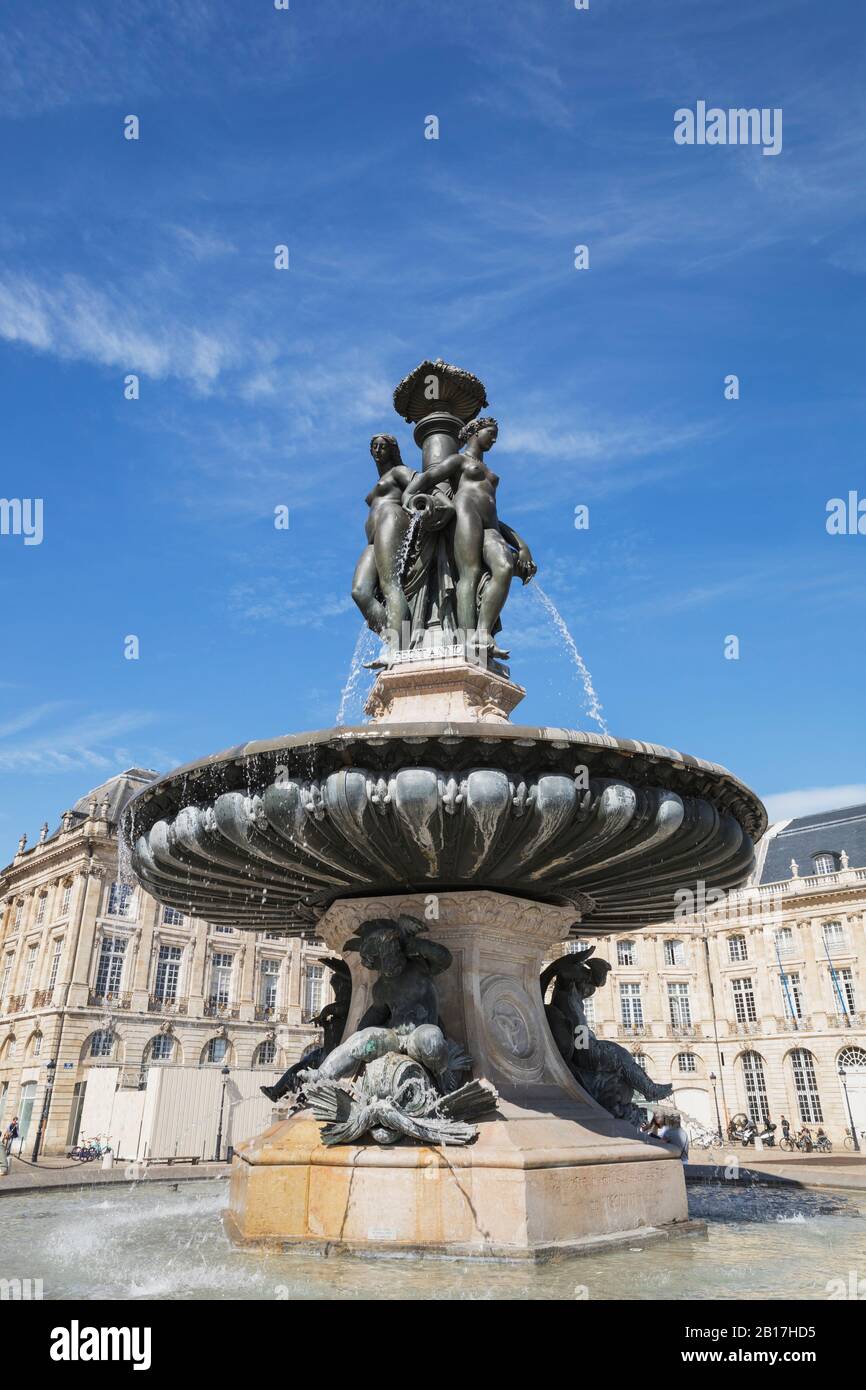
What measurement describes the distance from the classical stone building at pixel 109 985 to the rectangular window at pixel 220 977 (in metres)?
0.05

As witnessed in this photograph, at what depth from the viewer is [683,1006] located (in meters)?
51.3

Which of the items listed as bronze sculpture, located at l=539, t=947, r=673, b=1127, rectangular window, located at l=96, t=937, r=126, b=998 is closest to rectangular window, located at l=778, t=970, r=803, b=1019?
rectangular window, located at l=96, t=937, r=126, b=998

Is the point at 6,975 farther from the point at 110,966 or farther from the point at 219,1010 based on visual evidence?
the point at 219,1010

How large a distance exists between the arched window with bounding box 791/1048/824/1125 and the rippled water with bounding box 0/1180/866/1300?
146 ft

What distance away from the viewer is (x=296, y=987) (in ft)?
160

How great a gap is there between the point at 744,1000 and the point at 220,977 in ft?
92.1

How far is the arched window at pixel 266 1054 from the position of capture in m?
46.2

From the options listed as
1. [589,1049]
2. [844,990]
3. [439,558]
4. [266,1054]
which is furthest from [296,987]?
[589,1049]

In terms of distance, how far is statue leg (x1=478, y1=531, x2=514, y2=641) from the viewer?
848 cm

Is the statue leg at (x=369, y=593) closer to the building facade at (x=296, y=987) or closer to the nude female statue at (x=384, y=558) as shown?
the nude female statue at (x=384, y=558)

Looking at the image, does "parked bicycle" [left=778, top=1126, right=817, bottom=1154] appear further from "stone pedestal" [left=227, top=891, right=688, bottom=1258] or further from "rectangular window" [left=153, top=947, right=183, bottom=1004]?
"stone pedestal" [left=227, top=891, right=688, bottom=1258]

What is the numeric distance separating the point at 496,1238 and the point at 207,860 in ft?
10.1

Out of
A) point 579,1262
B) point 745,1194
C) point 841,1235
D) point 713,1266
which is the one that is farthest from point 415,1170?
point 745,1194
